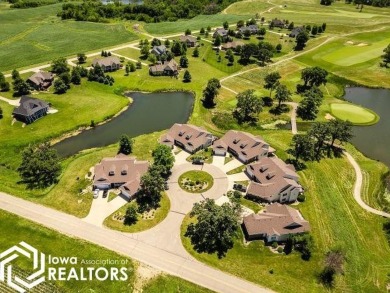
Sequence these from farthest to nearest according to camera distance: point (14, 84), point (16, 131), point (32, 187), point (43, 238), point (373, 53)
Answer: point (373, 53), point (14, 84), point (16, 131), point (32, 187), point (43, 238)

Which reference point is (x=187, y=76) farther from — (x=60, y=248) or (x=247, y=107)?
(x=60, y=248)

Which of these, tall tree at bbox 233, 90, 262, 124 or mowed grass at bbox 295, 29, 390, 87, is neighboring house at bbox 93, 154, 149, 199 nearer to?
tall tree at bbox 233, 90, 262, 124

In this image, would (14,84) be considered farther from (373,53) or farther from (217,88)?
(373,53)

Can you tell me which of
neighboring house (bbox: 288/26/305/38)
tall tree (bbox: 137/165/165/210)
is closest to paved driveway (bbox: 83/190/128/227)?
tall tree (bbox: 137/165/165/210)

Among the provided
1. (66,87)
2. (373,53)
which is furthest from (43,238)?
(373,53)

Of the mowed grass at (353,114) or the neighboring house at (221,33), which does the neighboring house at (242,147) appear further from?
the neighboring house at (221,33)

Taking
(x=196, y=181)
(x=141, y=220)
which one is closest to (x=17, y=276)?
(x=141, y=220)
